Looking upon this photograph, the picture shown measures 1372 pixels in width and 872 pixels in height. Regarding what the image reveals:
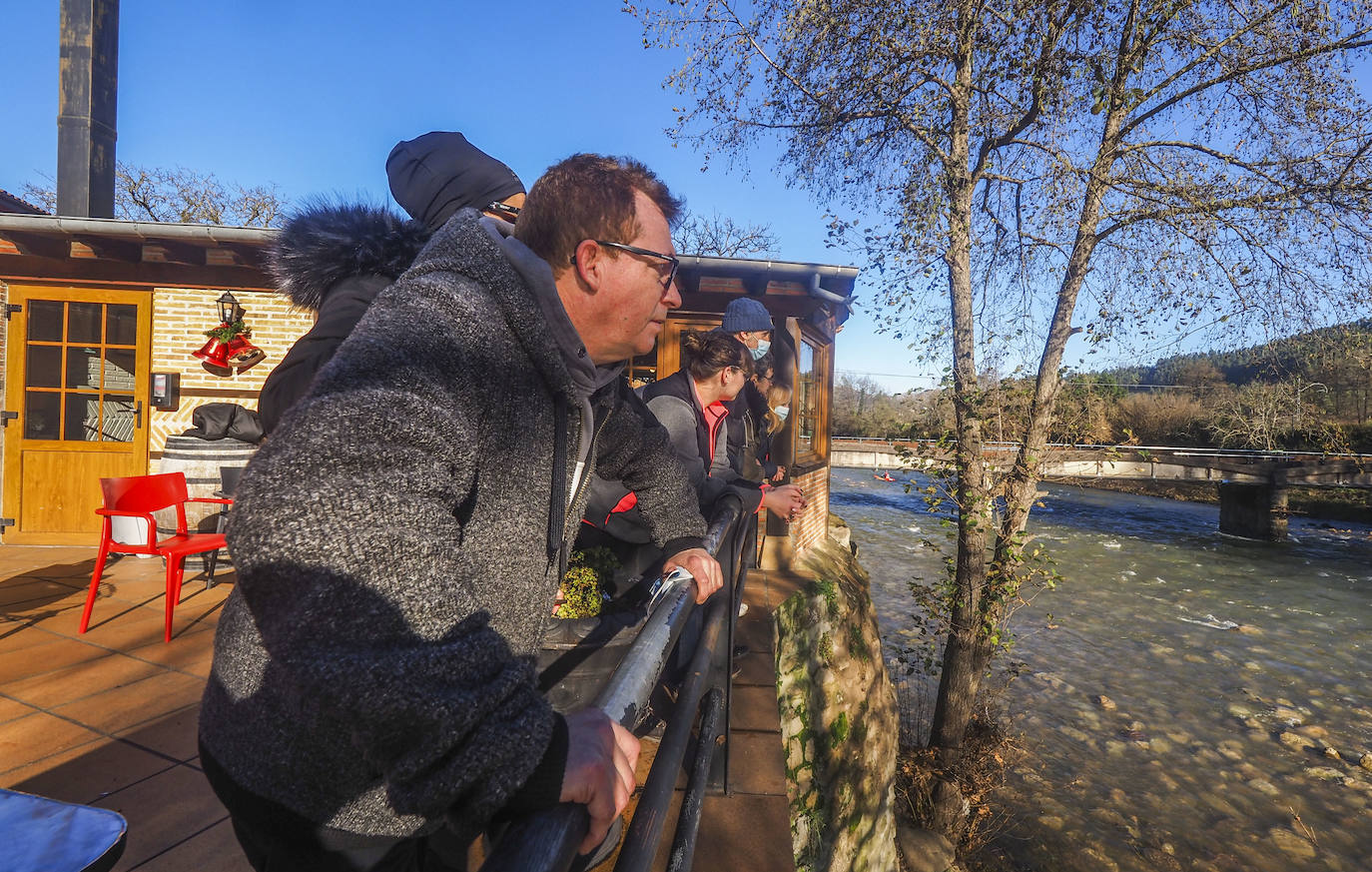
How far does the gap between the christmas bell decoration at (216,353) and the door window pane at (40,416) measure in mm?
1592

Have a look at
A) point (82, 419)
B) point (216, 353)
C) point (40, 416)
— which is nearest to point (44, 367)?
point (40, 416)

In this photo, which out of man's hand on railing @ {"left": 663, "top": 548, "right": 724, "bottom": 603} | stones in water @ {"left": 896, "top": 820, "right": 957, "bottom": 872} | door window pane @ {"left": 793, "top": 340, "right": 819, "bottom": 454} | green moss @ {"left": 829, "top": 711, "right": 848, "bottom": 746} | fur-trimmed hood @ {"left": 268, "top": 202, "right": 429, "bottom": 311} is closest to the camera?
man's hand on railing @ {"left": 663, "top": 548, "right": 724, "bottom": 603}

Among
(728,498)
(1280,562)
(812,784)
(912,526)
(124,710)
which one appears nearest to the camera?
(728,498)

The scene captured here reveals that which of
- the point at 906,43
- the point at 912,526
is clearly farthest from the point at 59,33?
the point at 912,526

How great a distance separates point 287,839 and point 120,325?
26.5ft

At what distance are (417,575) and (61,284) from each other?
28.9 feet

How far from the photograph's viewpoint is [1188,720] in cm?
1028

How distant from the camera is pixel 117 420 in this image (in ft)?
22.4

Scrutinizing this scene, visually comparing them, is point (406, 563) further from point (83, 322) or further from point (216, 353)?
point (83, 322)

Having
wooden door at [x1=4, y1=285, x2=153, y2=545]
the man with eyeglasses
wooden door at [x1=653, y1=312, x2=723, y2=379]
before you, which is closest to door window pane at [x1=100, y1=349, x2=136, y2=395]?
wooden door at [x1=4, y1=285, x2=153, y2=545]

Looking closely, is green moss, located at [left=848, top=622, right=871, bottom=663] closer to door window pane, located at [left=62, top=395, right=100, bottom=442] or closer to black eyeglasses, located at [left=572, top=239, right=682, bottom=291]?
black eyeglasses, located at [left=572, top=239, right=682, bottom=291]

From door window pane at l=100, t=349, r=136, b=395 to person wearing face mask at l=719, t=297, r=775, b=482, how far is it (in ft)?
21.3

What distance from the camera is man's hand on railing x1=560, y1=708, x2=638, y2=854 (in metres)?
0.66

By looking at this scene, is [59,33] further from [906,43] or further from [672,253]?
[672,253]
